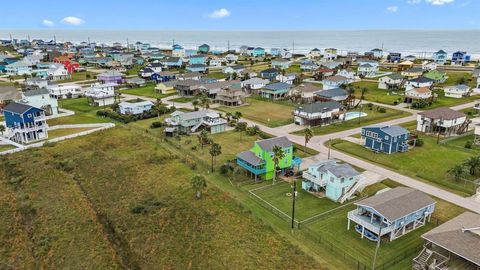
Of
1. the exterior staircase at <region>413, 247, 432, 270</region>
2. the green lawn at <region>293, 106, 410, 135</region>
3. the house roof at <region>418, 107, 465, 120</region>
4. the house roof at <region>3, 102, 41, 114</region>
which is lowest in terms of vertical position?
the exterior staircase at <region>413, 247, 432, 270</region>

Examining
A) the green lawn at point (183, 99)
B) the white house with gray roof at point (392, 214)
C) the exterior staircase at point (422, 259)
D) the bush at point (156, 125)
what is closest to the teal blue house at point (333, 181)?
the white house with gray roof at point (392, 214)

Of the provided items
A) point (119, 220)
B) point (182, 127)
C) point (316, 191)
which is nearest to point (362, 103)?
point (182, 127)

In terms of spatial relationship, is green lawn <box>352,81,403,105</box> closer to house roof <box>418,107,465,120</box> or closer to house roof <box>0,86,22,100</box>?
house roof <box>418,107,465,120</box>

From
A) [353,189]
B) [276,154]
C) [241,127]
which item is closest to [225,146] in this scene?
[241,127]

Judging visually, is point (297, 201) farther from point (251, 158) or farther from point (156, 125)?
point (156, 125)

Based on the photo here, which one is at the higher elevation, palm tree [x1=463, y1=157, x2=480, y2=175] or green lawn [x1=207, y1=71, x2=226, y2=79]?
green lawn [x1=207, y1=71, x2=226, y2=79]

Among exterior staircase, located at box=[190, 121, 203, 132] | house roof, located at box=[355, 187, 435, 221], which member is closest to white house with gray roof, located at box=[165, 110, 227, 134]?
exterior staircase, located at box=[190, 121, 203, 132]

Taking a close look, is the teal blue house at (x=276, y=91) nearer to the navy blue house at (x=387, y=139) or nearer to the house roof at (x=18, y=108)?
the navy blue house at (x=387, y=139)
